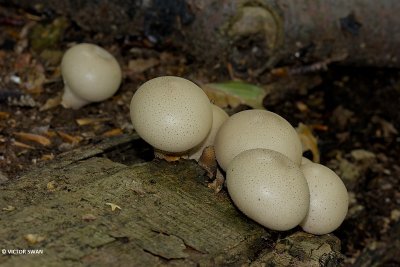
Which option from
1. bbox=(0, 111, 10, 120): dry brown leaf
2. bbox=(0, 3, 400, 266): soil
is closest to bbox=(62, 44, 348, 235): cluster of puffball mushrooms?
bbox=(0, 3, 400, 266): soil

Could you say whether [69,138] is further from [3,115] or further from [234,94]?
[234,94]

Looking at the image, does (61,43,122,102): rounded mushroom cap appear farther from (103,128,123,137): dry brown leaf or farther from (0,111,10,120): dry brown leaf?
(0,111,10,120): dry brown leaf

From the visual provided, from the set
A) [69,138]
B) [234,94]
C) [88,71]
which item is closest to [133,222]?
[69,138]

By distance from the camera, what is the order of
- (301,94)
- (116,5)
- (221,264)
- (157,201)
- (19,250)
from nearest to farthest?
(19,250) → (221,264) → (157,201) → (116,5) → (301,94)

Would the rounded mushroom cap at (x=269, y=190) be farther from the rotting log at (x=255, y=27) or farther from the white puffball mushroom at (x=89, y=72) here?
the rotting log at (x=255, y=27)

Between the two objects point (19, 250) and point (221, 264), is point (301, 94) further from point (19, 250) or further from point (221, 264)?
point (19, 250)

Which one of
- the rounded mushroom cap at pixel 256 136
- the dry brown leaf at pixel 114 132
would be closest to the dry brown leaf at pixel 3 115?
the dry brown leaf at pixel 114 132

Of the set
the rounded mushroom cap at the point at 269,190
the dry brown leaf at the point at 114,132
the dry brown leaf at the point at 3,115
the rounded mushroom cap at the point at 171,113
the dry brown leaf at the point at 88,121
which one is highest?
the rounded mushroom cap at the point at 171,113

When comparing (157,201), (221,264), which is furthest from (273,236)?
(157,201)
